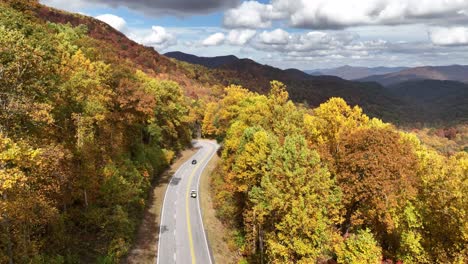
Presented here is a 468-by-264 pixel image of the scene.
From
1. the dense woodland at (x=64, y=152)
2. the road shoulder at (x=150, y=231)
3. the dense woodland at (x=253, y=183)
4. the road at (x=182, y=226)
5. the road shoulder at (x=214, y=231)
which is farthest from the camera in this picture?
the road shoulder at (x=214, y=231)

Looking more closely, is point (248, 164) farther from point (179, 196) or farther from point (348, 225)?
point (179, 196)

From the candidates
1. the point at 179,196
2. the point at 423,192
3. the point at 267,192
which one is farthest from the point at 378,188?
the point at 179,196

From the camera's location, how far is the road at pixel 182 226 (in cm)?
3447

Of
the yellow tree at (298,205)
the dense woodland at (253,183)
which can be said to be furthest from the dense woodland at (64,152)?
the yellow tree at (298,205)

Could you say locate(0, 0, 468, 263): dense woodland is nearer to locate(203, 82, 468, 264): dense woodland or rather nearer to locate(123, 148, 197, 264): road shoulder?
locate(203, 82, 468, 264): dense woodland

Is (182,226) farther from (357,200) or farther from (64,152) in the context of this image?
(64,152)

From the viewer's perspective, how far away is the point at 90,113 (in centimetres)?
3073

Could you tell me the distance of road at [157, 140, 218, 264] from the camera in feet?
113

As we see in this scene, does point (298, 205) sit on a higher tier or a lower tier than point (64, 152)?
lower

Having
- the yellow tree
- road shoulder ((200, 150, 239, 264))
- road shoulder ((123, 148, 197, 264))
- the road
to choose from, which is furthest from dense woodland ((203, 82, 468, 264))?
road shoulder ((123, 148, 197, 264))

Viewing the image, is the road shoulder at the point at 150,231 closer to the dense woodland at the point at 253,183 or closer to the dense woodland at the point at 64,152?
the dense woodland at the point at 64,152

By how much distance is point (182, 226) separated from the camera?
40938 mm

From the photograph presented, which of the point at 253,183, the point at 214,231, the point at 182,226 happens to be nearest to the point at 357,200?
the point at 253,183

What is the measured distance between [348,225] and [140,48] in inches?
6234
